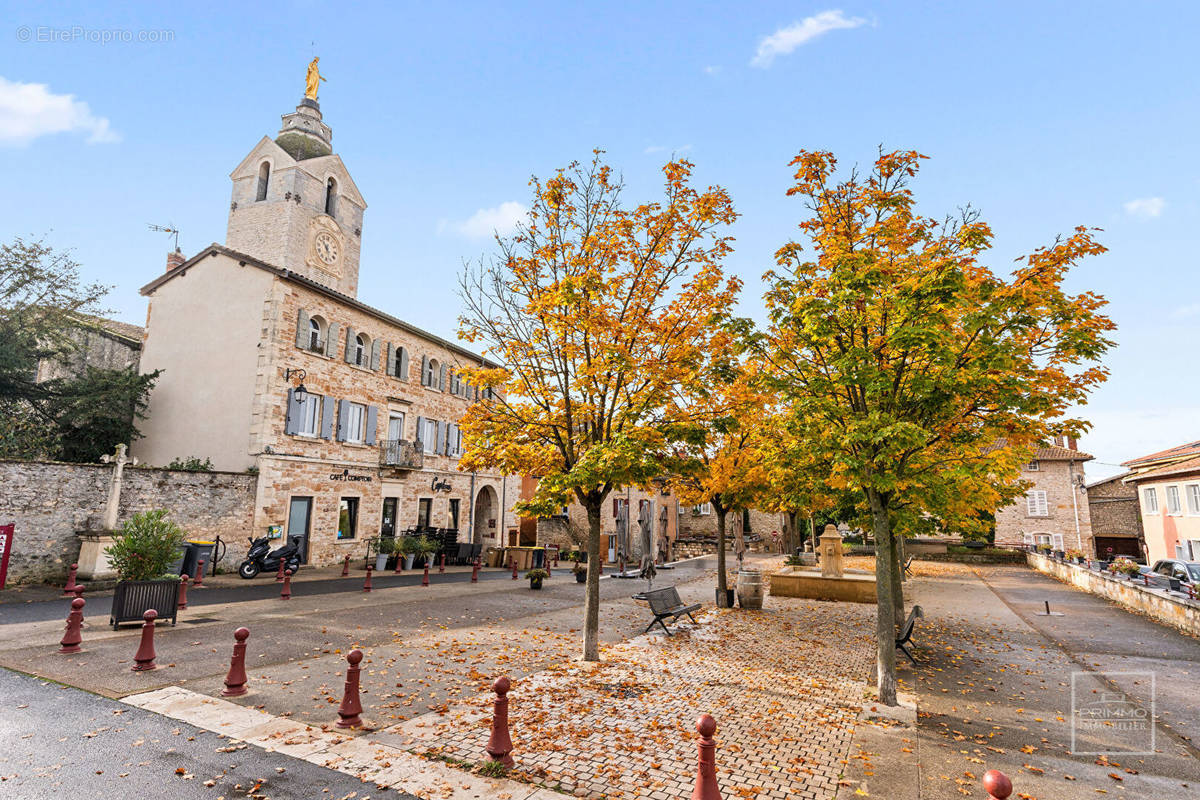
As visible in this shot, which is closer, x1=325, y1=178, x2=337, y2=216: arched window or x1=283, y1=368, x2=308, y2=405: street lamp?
x1=283, y1=368, x2=308, y2=405: street lamp

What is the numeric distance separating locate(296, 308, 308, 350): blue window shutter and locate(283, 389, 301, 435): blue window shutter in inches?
69.2

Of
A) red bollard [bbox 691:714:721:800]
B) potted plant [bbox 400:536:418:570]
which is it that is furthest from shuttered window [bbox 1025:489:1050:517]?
red bollard [bbox 691:714:721:800]

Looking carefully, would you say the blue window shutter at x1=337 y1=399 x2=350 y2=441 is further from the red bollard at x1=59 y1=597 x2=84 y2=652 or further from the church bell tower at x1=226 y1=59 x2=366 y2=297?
the red bollard at x1=59 y1=597 x2=84 y2=652

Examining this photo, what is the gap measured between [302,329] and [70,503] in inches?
325

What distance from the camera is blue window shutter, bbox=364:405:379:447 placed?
23.1 m

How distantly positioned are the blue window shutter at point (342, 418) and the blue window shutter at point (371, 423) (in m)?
1.11

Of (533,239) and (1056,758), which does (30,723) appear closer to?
(533,239)

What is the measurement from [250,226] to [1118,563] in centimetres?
4180

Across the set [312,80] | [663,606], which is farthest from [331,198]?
[663,606]

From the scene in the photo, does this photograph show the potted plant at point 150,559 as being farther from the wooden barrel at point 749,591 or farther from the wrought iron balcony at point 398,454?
the wooden barrel at point 749,591

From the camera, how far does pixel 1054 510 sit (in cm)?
3859

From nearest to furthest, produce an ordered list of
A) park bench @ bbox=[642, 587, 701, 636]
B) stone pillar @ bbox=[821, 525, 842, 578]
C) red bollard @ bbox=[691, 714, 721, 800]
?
red bollard @ bbox=[691, 714, 721, 800], park bench @ bbox=[642, 587, 701, 636], stone pillar @ bbox=[821, 525, 842, 578]

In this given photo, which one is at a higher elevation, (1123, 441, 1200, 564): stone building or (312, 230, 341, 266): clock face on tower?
(312, 230, 341, 266): clock face on tower

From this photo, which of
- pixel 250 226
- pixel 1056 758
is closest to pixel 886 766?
pixel 1056 758
